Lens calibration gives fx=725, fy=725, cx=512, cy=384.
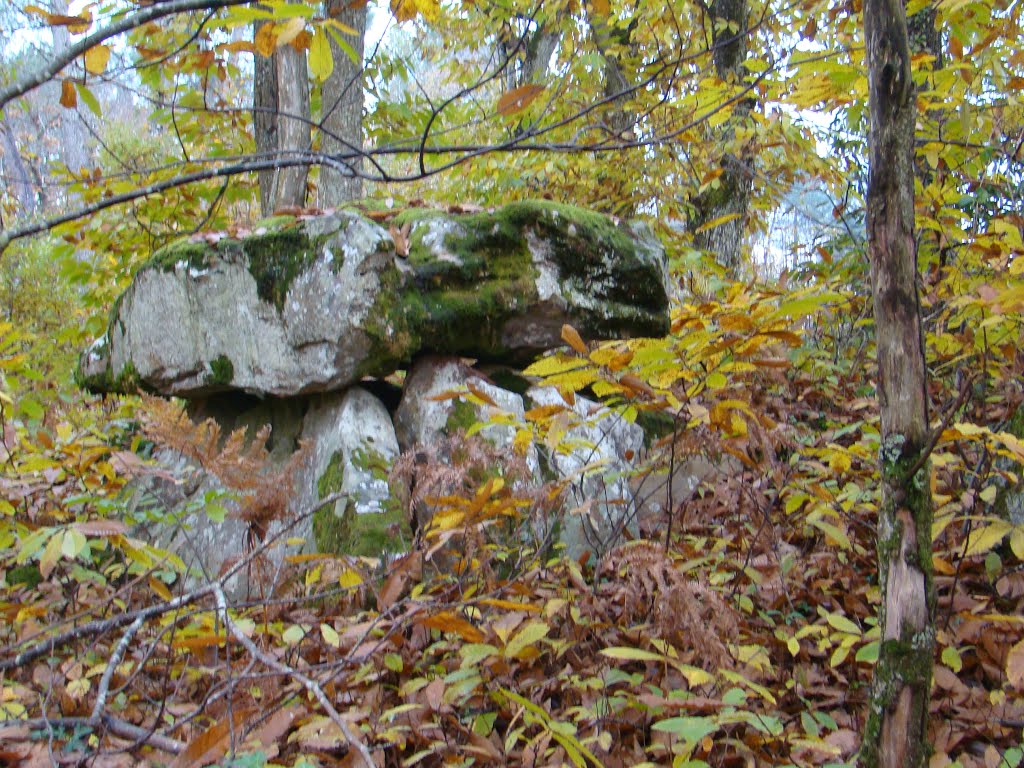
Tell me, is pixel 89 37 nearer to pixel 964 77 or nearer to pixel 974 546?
pixel 974 546

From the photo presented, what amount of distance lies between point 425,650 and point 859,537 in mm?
1866

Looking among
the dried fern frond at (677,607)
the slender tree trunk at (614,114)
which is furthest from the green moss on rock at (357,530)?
the slender tree trunk at (614,114)

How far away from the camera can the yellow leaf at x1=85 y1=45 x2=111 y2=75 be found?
2.06 meters

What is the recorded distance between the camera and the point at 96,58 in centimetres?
207

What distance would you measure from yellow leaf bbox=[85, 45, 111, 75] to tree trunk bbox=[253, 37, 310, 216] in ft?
10.4

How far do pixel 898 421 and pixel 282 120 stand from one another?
5.33 metres

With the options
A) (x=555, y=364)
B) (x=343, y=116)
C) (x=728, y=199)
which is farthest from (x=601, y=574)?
(x=728, y=199)

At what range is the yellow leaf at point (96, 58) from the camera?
2.06 meters

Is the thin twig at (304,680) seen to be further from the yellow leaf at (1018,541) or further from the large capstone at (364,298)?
the large capstone at (364,298)

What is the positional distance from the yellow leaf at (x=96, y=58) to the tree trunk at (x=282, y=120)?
10.4 ft

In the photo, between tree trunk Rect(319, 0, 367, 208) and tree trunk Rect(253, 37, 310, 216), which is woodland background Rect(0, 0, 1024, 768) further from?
tree trunk Rect(319, 0, 367, 208)

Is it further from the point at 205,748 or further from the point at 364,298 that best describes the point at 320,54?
the point at 364,298

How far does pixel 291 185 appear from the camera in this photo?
573 cm

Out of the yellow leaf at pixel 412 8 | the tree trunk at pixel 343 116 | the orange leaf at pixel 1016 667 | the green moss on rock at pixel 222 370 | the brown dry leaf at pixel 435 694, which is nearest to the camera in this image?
the orange leaf at pixel 1016 667
